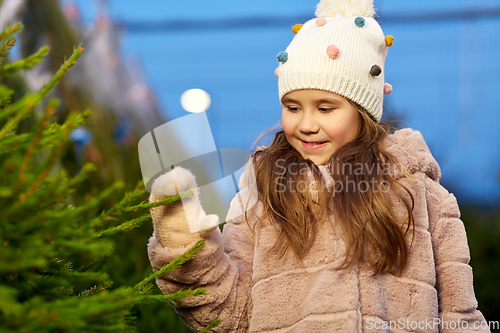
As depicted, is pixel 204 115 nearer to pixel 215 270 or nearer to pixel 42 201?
pixel 215 270

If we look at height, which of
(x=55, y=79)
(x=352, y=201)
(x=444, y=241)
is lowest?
(x=444, y=241)

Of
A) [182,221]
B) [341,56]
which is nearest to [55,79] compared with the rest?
[182,221]

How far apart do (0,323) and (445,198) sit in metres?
1.29

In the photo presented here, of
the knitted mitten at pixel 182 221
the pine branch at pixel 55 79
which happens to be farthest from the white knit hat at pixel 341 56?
the pine branch at pixel 55 79

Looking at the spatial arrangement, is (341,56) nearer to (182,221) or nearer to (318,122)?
(318,122)

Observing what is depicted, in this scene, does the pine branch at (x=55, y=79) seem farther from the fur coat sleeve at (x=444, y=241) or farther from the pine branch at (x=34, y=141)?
the fur coat sleeve at (x=444, y=241)

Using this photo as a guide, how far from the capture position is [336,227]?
136 centimetres

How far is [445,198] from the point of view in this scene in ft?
4.85

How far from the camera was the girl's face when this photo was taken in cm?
140

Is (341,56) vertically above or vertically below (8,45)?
above

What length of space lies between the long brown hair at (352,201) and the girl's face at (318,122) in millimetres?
30

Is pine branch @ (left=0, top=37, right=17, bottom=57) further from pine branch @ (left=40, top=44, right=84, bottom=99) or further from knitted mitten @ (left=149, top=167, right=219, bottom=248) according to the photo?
knitted mitten @ (left=149, top=167, right=219, bottom=248)

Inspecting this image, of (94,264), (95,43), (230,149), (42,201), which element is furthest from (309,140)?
(95,43)

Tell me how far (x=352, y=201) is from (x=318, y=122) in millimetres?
247
